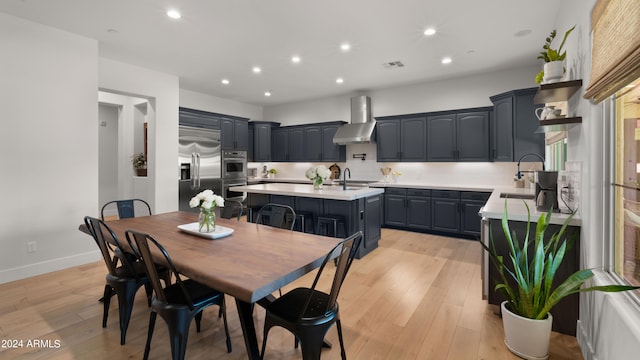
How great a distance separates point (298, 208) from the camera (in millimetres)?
4609

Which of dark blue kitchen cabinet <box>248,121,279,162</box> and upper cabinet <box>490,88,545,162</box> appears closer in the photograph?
upper cabinet <box>490,88,545,162</box>

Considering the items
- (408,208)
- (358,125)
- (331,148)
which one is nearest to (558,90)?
(408,208)

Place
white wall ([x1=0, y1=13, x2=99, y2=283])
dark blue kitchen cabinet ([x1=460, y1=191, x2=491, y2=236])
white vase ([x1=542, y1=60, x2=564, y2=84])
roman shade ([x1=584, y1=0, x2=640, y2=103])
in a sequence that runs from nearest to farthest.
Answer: roman shade ([x1=584, y1=0, x2=640, y2=103])
white vase ([x1=542, y1=60, x2=564, y2=84])
white wall ([x1=0, y1=13, x2=99, y2=283])
dark blue kitchen cabinet ([x1=460, y1=191, x2=491, y2=236])

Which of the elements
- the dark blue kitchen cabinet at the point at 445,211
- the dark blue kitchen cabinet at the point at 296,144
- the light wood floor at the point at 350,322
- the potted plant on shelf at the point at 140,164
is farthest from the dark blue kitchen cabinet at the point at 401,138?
the potted plant on shelf at the point at 140,164

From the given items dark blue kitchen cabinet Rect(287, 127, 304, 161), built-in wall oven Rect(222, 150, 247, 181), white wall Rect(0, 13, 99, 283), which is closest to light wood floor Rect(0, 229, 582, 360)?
white wall Rect(0, 13, 99, 283)

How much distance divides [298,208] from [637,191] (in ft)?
12.2

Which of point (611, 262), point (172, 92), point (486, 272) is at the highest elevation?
point (172, 92)

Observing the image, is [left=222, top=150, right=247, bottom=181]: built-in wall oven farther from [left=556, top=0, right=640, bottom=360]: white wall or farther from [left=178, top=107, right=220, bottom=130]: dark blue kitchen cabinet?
[left=556, top=0, right=640, bottom=360]: white wall

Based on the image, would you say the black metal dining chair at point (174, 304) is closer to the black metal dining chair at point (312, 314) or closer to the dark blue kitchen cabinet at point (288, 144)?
the black metal dining chair at point (312, 314)

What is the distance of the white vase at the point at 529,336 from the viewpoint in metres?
1.92

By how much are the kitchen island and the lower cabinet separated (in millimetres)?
1255

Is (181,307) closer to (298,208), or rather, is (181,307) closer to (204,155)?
(298,208)

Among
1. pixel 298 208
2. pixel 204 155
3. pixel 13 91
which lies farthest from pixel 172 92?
pixel 298 208

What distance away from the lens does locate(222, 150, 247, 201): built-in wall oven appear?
6672 mm
